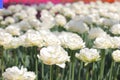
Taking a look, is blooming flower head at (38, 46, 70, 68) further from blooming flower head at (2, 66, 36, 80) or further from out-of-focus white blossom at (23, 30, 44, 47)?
out-of-focus white blossom at (23, 30, 44, 47)

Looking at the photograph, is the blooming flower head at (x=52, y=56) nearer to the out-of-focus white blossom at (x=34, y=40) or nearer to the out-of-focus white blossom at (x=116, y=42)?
A: the out-of-focus white blossom at (x=34, y=40)

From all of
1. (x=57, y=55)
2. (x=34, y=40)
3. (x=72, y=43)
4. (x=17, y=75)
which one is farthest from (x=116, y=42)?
(x=17, y=75)

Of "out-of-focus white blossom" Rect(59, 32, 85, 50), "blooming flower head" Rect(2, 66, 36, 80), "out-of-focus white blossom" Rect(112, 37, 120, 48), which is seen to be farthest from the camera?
"out-of-focus white blossom" Rect(112, 37, 120, 48)

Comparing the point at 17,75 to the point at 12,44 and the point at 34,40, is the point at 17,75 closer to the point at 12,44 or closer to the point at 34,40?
the point at 34,40

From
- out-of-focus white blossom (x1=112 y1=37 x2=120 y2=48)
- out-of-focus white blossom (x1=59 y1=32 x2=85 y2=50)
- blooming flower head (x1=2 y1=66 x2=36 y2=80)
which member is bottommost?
blooming flower head (x1=2 y1=66 x2=36 y2=80)

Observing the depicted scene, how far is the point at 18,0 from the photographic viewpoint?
26.9 feet

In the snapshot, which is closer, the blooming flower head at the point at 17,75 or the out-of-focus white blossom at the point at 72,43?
the blooming flower head at the point at 17,75

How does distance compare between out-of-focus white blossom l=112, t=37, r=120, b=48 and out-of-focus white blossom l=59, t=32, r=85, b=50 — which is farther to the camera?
out-of-focus white blossom l=112, t=37, r=120, b=48

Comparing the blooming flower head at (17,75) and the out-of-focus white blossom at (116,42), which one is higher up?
the out-of-focus white blossom at (116,42)

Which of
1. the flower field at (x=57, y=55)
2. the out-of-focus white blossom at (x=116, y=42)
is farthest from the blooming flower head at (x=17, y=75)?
the out-of-focus white blossom at (x=116, y=42)

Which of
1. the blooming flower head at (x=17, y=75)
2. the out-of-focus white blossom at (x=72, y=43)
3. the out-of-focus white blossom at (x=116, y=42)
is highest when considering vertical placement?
the out-of-focus white blossom at (x=72, y=43)

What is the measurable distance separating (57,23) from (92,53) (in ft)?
5.97

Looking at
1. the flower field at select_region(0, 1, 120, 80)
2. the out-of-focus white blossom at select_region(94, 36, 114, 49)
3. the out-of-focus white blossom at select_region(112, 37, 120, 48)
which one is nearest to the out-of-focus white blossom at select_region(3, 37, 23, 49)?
the flower field at select_region(0, 1, 120, 80)

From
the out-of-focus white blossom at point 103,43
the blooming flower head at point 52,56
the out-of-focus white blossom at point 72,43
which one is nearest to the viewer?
the blooming flower head at point 52,56
